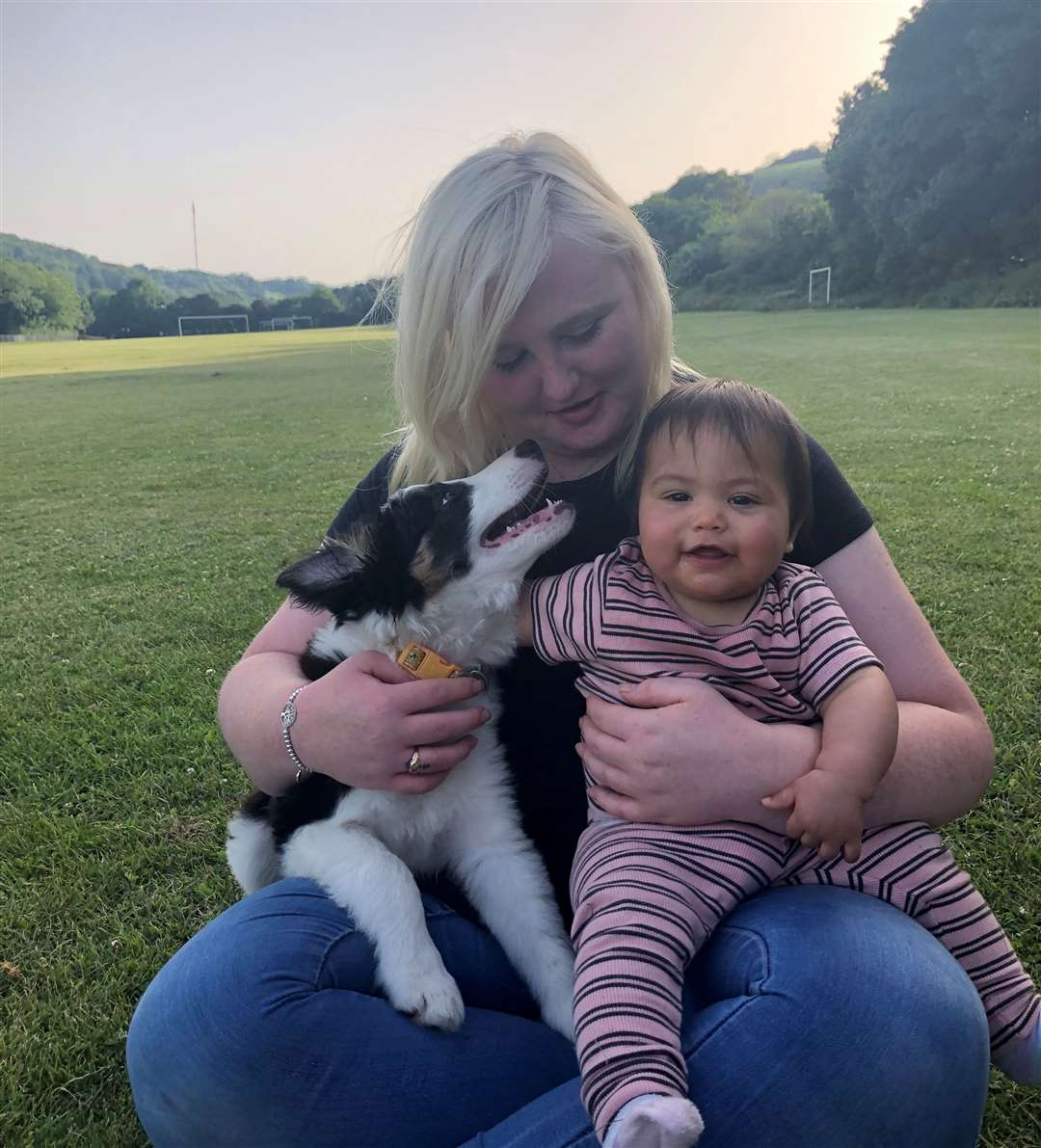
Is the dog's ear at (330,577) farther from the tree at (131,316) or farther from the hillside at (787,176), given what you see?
the hillside at (787,176)

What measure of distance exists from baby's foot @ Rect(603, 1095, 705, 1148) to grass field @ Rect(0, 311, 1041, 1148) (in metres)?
1.01

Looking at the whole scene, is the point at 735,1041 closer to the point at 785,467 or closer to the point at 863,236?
A: the point at 785,467

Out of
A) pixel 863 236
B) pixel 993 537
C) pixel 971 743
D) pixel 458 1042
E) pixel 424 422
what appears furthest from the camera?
pixel 863 236

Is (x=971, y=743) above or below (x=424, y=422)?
below

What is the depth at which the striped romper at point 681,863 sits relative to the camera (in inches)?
58.9

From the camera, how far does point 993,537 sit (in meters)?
6.19

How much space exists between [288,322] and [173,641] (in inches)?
3391

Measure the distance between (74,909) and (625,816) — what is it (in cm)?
193

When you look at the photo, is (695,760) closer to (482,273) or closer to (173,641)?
(482,273)

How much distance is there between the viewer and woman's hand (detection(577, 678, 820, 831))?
5.62ft

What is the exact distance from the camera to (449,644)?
2.28 metres

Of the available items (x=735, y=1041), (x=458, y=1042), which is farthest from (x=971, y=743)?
(x=458, y=1042)

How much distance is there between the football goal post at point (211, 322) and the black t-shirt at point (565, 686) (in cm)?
8404

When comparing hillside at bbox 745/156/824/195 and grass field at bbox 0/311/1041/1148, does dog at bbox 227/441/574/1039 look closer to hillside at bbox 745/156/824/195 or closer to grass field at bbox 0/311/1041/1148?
grass field at bbox 0/311/1041/1148
